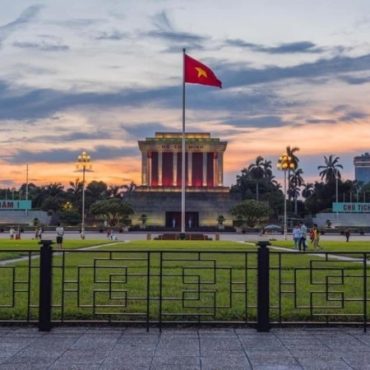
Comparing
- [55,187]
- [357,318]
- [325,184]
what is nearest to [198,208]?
[325,184]

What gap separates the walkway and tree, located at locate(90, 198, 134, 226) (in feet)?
245

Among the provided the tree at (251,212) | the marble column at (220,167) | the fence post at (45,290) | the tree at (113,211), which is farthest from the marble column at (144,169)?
the fence post at (45,290)

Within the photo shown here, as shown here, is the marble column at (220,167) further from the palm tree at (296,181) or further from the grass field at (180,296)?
the grass field at (180,296)

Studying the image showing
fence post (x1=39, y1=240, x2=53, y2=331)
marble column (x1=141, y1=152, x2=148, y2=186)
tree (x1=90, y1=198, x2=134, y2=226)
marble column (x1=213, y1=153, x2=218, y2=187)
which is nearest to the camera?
fence post (x1=39, y1=240, x2=53, y2=331)

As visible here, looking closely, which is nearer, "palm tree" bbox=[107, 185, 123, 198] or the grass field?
the grass field

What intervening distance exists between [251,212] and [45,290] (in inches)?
2865

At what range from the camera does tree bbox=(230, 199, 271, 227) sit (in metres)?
80.1

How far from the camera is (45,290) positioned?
8.23 meters

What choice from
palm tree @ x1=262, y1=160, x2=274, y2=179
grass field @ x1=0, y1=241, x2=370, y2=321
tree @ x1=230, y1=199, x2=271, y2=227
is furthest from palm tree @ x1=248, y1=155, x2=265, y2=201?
grass field @ x1=0, y1=241, x2=370, y2=321

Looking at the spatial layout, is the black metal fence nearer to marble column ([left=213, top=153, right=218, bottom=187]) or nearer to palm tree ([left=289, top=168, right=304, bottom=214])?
marble column ([left=213, top=153, right=218, bottom=187])

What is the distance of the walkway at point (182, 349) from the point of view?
253 inches

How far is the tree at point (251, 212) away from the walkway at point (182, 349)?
71976mm

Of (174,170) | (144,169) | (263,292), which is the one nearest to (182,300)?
(263,292)

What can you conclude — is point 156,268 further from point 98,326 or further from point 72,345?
point 72,345
